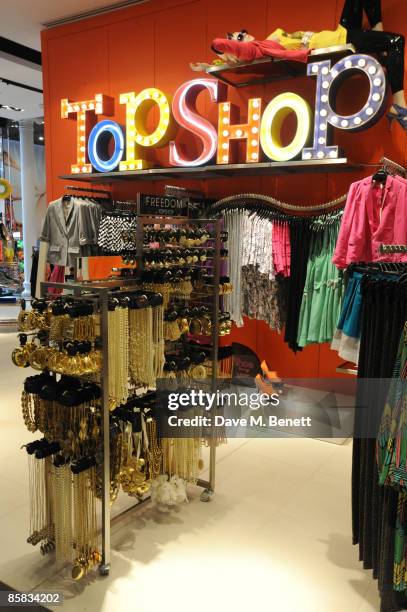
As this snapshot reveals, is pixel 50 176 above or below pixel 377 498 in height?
above

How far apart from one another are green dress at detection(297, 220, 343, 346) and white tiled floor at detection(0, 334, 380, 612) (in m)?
1.03

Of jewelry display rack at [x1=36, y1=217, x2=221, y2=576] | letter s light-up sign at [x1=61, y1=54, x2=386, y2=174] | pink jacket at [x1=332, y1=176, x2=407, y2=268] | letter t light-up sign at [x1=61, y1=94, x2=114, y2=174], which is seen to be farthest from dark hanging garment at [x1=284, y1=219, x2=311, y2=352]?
letter t light-up sign at [x1=61, y1=94, x2=114, y2=174]

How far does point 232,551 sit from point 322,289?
2.09 metres

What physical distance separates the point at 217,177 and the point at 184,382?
2404 mm

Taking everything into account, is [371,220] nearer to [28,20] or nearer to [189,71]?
[189,71]

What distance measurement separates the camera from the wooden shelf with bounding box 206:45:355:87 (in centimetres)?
364

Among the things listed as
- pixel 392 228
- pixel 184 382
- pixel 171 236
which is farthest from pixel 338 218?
pixel 184 382

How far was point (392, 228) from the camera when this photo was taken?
11.4 feet

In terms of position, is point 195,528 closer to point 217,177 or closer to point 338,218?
point 338,218

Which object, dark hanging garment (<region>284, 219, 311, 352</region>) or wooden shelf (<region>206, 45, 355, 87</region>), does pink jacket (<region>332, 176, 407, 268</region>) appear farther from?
wooden shelf (<region>206, 45, 355, 87</region>)

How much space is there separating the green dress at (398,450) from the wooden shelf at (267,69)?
262cm

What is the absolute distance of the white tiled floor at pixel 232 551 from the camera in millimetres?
2203

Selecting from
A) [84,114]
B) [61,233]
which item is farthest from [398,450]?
[84,114]

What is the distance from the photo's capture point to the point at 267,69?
4074 millimetres
